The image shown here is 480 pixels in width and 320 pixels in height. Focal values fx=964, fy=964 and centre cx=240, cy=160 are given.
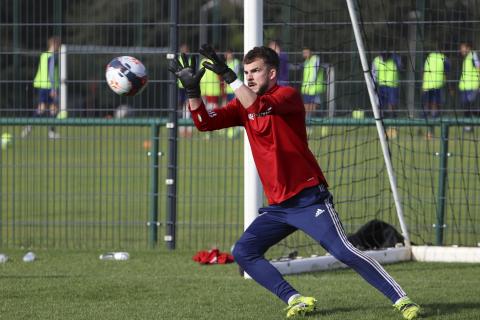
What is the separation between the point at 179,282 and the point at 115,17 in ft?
65.4

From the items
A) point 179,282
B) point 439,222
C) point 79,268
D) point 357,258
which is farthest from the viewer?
point 439,222

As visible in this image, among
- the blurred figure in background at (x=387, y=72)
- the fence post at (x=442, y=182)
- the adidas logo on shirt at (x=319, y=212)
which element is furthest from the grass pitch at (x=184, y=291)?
the blurred figure in background at (x=387, y=72)

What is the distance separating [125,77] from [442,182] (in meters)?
4.95

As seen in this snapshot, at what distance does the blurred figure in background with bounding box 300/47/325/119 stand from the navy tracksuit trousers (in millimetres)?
3671

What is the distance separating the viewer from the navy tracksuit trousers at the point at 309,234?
7.13 meters

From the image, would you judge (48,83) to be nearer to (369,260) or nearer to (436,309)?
(369,260)

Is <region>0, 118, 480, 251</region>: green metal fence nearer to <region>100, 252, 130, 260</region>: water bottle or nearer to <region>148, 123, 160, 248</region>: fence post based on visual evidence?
<region>148, 123, 160, 248</region>: fence post

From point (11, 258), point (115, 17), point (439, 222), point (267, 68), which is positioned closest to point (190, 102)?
point (267, 68)

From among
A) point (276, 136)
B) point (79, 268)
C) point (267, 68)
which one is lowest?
point (79, 268)

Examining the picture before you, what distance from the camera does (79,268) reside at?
32.7 ft

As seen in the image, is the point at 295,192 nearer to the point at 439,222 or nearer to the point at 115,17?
the point at 439,222

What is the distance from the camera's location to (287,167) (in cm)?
719

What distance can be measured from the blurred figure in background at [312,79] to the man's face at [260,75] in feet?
11.7

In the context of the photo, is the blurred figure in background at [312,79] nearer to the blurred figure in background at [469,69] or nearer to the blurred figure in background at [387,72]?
the blurred figure in background at [387,72]
